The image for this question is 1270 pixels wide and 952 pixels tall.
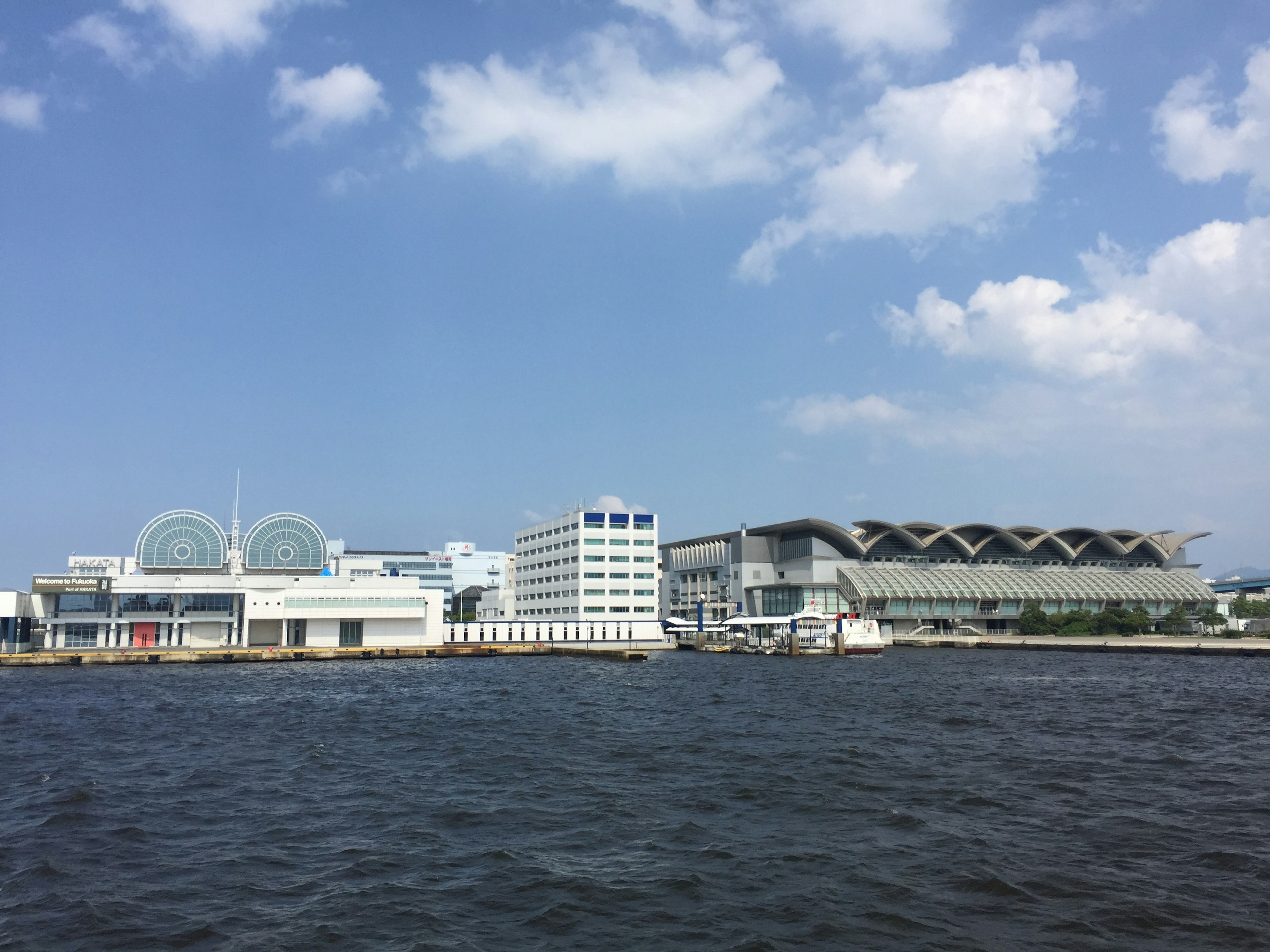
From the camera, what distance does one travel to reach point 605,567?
402ft

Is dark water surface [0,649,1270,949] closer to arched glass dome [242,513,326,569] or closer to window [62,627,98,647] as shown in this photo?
window [62,627,98,647]

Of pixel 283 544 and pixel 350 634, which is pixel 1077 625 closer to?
pixel 350 634

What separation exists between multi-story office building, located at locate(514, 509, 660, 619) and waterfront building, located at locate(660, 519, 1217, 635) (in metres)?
22.4

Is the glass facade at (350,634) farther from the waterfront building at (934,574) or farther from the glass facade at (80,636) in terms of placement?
the waterfront building at (934,574)

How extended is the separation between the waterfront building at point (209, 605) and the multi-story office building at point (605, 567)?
26.7 meters

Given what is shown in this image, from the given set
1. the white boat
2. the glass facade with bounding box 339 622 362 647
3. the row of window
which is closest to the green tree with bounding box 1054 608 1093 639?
the white boat

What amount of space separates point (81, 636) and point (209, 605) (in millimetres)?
12487

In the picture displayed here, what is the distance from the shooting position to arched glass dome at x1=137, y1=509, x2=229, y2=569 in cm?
10038

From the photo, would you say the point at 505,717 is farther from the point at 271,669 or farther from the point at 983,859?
the point at 271,669

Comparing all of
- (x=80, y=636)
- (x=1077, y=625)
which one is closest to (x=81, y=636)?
(x=80, y=636)

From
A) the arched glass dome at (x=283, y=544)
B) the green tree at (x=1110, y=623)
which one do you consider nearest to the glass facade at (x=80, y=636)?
the arched glass dome at (x=283, y=544)

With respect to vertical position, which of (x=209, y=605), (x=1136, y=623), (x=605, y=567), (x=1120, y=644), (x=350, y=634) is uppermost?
(x=605, y=567)

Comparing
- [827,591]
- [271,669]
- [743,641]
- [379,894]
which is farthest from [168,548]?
[379,894]

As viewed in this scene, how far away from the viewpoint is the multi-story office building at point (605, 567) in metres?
122
